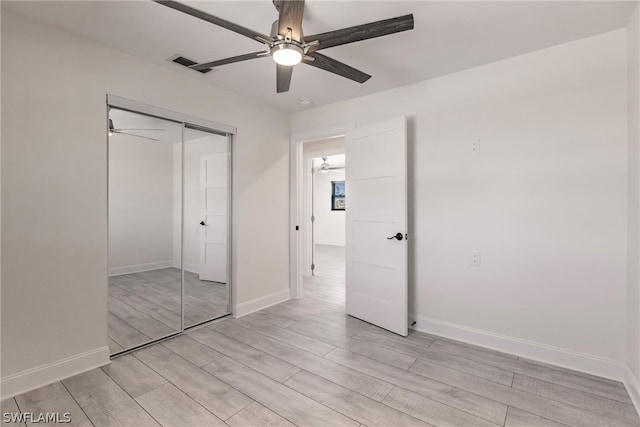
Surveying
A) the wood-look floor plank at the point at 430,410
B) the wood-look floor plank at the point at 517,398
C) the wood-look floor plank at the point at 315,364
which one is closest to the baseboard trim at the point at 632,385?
the wood-look floor plank at the point at 517,398

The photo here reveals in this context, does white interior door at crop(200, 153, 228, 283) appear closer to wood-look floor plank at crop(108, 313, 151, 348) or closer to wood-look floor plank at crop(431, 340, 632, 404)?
wood-look floor plank at crop(108, 313, 151, 348)

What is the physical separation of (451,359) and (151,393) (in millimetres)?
2253

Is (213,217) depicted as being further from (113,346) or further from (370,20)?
(370,20)

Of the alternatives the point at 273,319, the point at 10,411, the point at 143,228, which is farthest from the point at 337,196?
→ the point at 10,411

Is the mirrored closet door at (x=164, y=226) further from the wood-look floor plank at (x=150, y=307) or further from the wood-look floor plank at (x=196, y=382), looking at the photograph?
the wood-look floor plank at (x=196, y=382)

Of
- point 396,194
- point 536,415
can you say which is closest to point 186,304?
point 396,194

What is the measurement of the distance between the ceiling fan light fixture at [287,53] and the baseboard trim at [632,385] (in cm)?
291

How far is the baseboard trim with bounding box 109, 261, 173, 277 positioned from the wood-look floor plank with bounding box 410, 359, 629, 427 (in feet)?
8.02

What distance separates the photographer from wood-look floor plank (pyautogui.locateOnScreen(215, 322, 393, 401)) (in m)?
2.03

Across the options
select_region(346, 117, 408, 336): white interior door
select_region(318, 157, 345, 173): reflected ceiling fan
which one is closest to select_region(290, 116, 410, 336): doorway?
select_region(346, 117, 408, 336): white interior door

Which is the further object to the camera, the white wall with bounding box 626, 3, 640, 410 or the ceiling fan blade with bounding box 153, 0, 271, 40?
the white wall with bounding box 626, 3, 640, 410

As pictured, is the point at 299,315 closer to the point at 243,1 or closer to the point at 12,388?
the point at 12,388

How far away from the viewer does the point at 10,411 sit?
1782mm

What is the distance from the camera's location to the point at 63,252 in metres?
2.15
